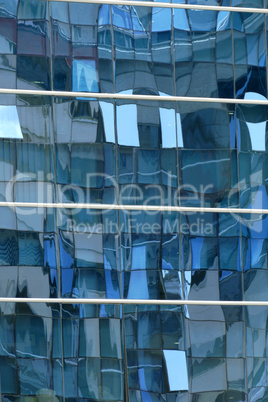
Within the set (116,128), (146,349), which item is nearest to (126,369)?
(146,349)

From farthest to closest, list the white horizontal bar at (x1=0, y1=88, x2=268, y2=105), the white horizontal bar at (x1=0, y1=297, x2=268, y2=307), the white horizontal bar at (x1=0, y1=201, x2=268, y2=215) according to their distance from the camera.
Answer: the white horizontal bar at (x1=0, y1=88, x2=268, y2=105) → the white horizontal bar at (x1=0, y1=201, x2=268, y2=215) → the white horizontal bar at (x1=0, y1=297, x2=268, y2=307)

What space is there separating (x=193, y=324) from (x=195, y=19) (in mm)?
4731

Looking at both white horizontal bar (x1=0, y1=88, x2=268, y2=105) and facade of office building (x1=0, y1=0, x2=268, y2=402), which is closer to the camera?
facade of office building (x1=0, y1=0, x2=268, y2=402)

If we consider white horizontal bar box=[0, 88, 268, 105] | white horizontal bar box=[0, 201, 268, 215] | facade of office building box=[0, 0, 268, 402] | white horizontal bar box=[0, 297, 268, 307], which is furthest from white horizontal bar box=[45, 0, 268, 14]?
white horizontal bar box=[0, 297, 268, 307]

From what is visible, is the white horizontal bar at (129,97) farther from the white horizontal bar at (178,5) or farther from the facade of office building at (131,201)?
the white horizontal bar at (178,5)

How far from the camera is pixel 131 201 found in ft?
35.3

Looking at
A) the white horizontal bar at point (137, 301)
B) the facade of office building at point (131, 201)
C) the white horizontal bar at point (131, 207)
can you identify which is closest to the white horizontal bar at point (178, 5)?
the facade of office building at point (131, 201)

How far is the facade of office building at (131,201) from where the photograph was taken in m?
10.5

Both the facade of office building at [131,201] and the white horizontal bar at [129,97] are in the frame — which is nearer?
the facade of office building at [131,201]

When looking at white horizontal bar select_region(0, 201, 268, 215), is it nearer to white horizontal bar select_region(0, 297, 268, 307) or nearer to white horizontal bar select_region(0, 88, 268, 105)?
white horizontal bar select_region(0, 297, 268, 307)

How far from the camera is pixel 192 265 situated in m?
10.8

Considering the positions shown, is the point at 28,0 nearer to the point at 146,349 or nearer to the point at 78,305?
the point at 78,305

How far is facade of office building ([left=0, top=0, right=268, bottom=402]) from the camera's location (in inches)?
412

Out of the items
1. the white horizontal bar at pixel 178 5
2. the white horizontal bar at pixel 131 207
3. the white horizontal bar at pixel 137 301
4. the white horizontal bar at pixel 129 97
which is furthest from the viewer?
the white horizontal bar at pixel 178 5
